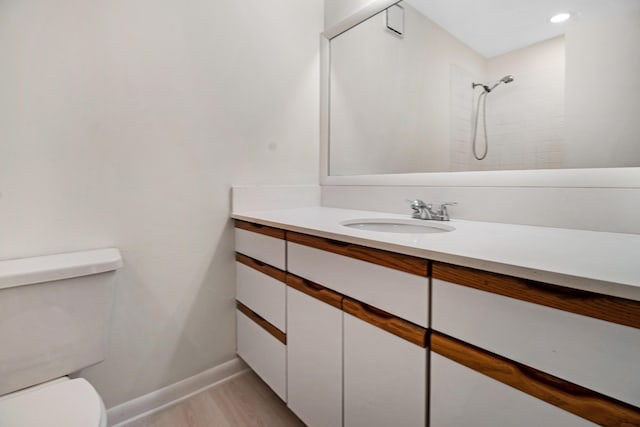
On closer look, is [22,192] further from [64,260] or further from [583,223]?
[583,223]

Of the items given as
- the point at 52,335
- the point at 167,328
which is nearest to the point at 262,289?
the point at 167,328

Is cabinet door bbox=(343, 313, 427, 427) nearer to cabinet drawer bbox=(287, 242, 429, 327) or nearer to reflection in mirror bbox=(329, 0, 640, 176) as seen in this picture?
cabinet drawer bbox=(287, 242, 429, 327)

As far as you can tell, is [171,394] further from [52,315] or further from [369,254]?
[369,254]

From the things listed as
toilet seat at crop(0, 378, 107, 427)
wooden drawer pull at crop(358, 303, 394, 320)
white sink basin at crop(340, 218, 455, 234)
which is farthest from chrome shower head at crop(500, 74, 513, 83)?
toilet seat at crop(0, 378, 107, 427)

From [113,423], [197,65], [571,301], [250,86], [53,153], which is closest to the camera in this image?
[571,301]

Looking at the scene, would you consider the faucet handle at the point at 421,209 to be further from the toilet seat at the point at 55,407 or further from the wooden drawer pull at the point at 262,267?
the toilet seat at the point at 55,407

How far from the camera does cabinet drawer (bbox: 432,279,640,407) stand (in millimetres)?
475

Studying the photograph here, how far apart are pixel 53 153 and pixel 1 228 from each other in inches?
11.6

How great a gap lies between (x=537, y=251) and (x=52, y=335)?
1361 millimetres

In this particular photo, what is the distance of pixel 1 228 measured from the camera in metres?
1.01

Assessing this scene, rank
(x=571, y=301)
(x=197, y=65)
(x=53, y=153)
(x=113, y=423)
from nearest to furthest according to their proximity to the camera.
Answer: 1. (x=571, y=301)
2. (x=53, y=153)
3. (x=113, y=423)
4. (x=197, y=65)

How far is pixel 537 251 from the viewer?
26.5 inches

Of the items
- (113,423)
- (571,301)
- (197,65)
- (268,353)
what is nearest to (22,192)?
(197,65)

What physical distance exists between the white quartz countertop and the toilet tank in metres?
0.71
